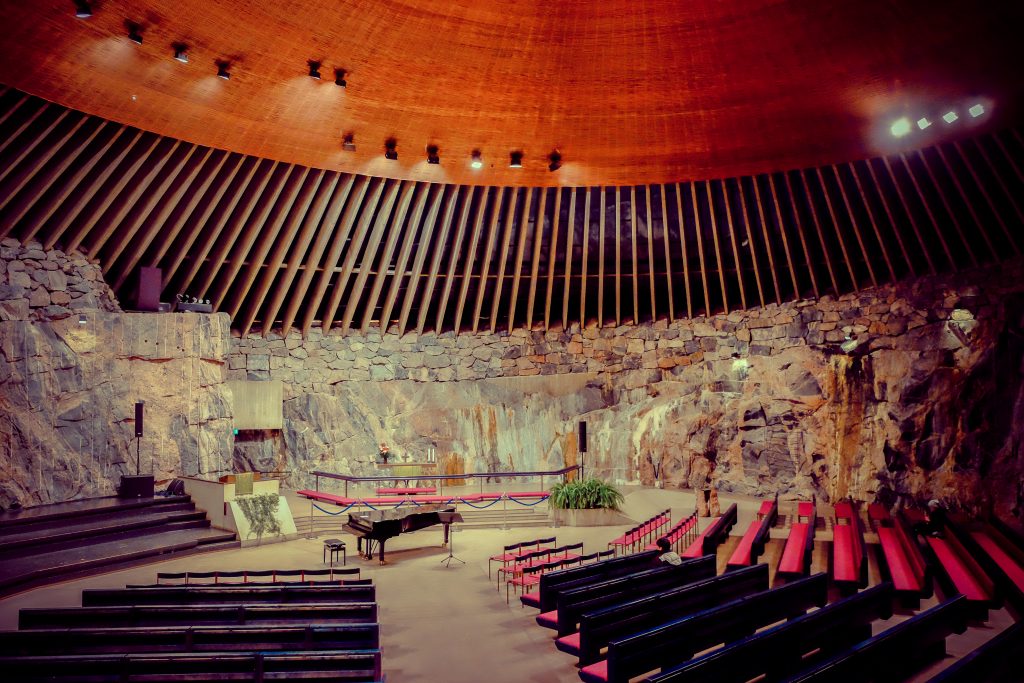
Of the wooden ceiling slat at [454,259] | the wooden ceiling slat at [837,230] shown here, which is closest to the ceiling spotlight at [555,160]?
the wooden ceiling slat at [454,259]

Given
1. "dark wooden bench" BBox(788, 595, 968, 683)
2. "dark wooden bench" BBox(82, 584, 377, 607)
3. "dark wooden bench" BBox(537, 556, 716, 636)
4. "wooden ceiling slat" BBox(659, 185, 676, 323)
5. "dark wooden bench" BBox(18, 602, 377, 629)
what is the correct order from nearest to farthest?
"dark wooden bench" BBox(788, 595, 968, 683)
"dark wooden bench" BBox(18, 602, 377, 629)
"dark wooden bench" BBox(537, 556, 716, 636)
"dark wooden bench" BBox(82, 584, 377, 607)
"wooden ceiling slat" BBox(659, 185, 676, 323)

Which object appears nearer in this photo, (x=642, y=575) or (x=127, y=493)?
(x=642, y=575)

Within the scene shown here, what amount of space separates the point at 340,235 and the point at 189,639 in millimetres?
9064

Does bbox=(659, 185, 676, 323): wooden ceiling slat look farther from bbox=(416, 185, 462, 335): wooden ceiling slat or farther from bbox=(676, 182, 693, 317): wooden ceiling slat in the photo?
bbox=(416, 185, 462, 335): wooden ceiling slat

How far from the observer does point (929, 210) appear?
37.3 ft

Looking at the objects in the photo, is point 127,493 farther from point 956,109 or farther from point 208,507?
point 956,109

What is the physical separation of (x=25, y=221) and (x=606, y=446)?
10.5m

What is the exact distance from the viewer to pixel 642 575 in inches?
225

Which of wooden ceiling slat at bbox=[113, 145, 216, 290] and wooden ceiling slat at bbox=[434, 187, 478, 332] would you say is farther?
wooden ceiling slat at bbox=[434, 187, 478, 332]

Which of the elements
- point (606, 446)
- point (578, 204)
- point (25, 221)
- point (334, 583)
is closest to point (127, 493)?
point (25, 221)

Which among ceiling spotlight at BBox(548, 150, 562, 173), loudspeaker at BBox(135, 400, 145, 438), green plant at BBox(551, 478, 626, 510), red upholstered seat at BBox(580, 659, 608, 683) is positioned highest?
ceiling spotlight at BBox(548, 150, 562, 173)

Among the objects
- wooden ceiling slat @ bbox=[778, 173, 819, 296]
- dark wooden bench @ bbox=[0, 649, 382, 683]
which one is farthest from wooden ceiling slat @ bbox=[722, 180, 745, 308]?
dark wooden bench @ bbox=[0, 649, 382, 683]

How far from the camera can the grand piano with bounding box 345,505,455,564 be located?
336 inches

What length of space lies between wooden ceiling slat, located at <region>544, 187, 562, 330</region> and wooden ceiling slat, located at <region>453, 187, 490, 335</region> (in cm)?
131
